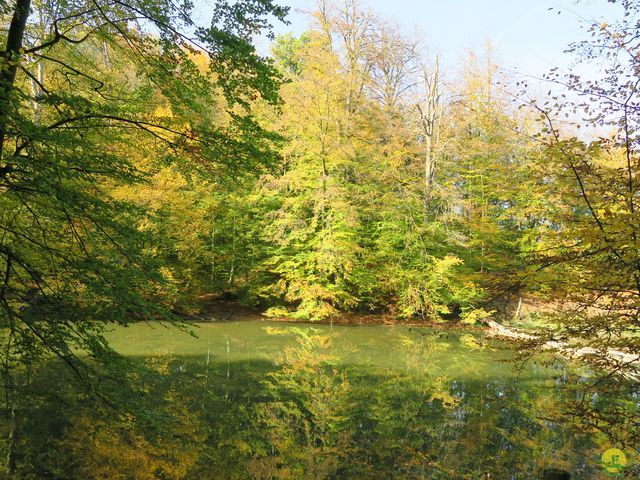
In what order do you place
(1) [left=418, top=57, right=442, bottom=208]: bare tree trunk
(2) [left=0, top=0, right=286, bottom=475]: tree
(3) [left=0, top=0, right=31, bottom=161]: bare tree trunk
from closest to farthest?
(3) [left=0, top=0, right=31, bottom=161]: bare tree trunk, (2) [left=0, top=0, right=286, bottom=475]: tree, (1) [left=418, top=57, right=442, bottom=208]: bare tree trunk

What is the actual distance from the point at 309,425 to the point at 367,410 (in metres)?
1.09

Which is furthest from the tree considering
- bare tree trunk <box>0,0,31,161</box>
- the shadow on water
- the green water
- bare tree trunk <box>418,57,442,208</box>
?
bare tree trunk <box>418,57,442,208</box>

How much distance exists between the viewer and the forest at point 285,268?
161 inches

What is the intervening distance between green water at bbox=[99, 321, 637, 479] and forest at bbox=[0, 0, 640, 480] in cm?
6

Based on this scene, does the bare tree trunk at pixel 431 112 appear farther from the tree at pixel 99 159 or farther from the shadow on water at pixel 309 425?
the tree at pixel 99 159

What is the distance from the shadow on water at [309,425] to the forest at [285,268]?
4cm

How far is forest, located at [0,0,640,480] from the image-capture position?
13.5 feet

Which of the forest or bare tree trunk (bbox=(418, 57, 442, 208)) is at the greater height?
bare tree trunk (bbox=(418, 57, 442, 208))
